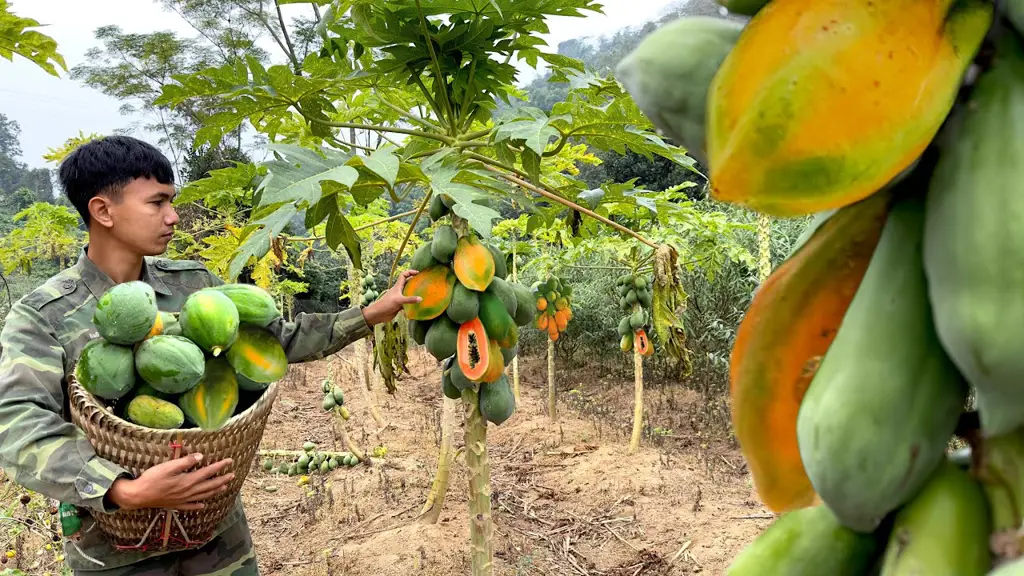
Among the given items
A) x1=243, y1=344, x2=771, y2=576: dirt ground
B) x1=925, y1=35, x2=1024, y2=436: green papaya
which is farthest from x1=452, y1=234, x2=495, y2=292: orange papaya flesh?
x1=243, y1=344, x2=771, y2=576: dirt ground

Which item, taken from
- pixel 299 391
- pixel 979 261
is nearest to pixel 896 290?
pixel 979 261

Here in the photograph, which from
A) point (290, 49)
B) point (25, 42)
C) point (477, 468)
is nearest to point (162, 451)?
point (477, 468)

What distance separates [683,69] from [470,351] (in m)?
1.96

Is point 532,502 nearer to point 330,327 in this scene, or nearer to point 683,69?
point 330,327

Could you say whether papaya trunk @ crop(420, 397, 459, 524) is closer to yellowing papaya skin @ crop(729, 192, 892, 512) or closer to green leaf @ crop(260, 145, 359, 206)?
green leaf @ crop(260, 145, 359, 206)

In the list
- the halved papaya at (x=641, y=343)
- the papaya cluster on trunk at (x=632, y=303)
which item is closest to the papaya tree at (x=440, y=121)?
the halved papaya at (x=641, y=343)

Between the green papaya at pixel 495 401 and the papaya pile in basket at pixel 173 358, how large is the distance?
953mm

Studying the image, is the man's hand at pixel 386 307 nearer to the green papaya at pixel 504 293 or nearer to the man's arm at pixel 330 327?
the man's arm at pixel 330 327

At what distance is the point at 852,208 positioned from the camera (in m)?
0.38

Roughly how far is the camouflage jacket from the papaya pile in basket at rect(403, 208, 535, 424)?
26cm

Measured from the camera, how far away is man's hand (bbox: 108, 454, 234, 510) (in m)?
1.40

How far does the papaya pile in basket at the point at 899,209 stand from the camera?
287 mm

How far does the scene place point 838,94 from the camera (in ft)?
0.95

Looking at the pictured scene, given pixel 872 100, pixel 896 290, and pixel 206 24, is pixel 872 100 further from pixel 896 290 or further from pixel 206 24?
pixel 206 24
